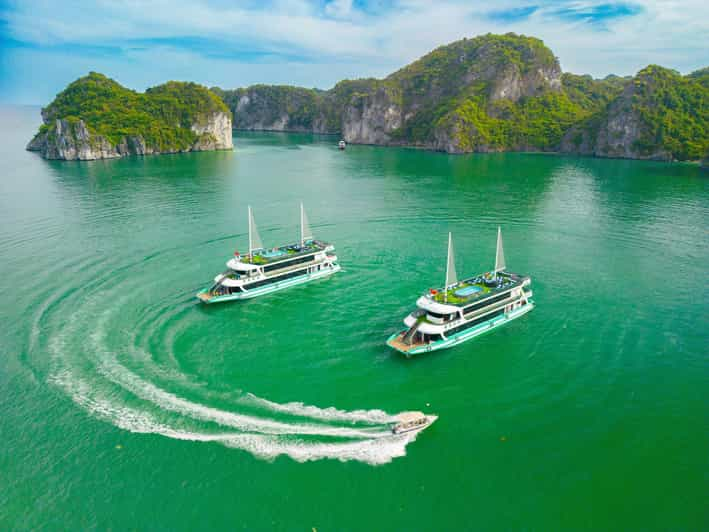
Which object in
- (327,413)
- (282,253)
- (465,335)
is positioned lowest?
(327,413)

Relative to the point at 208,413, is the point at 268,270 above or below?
above

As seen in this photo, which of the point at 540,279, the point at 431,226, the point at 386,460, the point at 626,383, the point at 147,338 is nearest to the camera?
the point at 386,460

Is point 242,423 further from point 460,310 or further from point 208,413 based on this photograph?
point 460,310

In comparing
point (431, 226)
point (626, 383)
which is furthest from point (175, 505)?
point (431, 226)

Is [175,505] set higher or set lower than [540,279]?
lower

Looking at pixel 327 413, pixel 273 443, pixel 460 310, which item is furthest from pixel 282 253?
pixel 273 443

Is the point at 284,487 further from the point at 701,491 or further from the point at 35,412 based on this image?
the point at 701,491

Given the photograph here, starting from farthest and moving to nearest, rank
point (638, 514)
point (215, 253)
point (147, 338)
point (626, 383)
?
point (215, 253) < point (147, 338) < point (626, 383) < point (638, 514)
